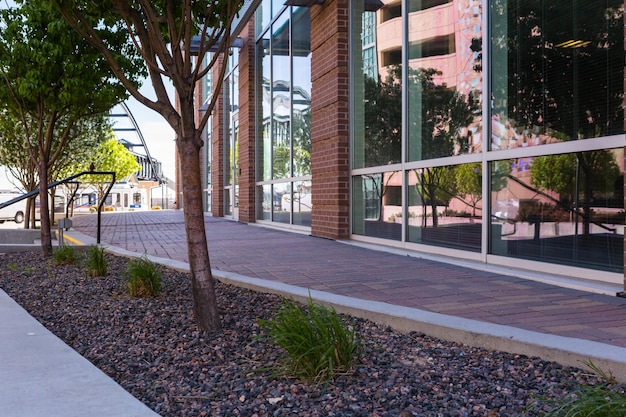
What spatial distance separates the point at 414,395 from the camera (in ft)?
8.21

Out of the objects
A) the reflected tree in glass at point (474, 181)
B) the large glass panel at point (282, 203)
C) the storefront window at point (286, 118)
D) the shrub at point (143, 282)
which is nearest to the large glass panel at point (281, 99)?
the storefront window at point (286, 118)

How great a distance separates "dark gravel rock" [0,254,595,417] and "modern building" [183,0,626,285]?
6.12 feet

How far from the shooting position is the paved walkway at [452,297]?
3.03 metres

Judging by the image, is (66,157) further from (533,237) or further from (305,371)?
(305,371)

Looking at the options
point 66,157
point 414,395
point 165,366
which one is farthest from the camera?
point 66,157

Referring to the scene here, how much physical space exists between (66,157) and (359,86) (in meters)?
11.2

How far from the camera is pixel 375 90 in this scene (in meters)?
8.50

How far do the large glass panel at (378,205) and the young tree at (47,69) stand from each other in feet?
11.9

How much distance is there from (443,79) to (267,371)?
16.0 feet

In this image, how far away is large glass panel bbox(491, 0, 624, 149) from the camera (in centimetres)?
473

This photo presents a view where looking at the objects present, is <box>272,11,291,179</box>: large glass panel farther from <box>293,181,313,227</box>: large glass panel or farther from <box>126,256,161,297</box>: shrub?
<box>126,256,161,297</box>: shrub

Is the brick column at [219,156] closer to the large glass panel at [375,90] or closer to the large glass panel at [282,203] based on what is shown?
the large glass panel at [282,203]

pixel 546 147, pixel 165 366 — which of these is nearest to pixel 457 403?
pixel 165 366

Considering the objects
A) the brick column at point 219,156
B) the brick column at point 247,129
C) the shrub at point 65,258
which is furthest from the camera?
the brick column at point 219,156
